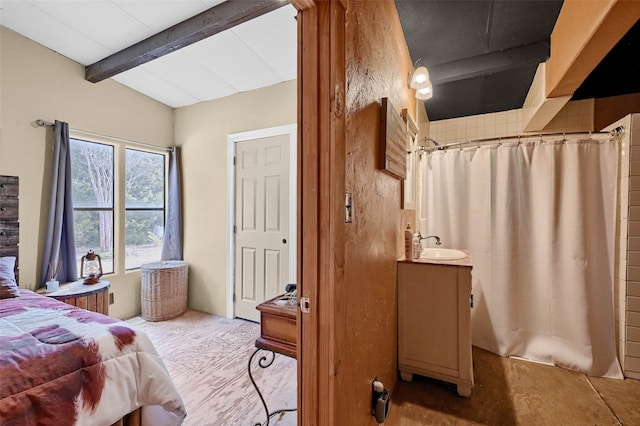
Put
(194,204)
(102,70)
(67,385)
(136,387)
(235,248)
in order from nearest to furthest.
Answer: (67,385) → (136,387) → (102,70) → (235,248) → (194,204)

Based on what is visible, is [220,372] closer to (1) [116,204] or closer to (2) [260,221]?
(2) [260,221]

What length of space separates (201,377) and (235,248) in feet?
4.65

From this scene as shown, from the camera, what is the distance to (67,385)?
105cm

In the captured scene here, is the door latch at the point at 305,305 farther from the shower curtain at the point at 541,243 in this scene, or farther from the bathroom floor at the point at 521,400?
the shower curtain at the point at 541,243

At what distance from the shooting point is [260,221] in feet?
9.91

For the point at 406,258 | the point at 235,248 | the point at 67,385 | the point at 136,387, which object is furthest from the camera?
the point at 235,248

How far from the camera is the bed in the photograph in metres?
0.97

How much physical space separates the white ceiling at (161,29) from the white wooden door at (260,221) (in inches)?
26.5

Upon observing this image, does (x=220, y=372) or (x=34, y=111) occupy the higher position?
(x=34, y=111)

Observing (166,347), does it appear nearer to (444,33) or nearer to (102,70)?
(102,70)

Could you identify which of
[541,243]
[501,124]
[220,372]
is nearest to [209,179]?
[220,372]

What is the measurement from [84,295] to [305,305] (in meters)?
2.35

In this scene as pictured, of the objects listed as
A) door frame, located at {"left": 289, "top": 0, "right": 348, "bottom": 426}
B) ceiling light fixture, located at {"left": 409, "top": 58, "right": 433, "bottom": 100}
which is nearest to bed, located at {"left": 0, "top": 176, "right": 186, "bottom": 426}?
door frame, located at {"left": 289, "top": 0, "right": 348, "bottom": 426}

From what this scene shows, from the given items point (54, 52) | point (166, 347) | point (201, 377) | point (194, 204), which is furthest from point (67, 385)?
point (54, 52)
